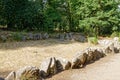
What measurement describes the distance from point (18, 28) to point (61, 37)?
305 cm

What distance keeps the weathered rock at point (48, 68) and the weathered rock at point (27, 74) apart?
17.8 inches

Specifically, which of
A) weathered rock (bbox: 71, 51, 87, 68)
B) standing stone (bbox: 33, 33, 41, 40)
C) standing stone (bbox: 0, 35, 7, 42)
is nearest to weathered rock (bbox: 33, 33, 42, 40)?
standing stone (bbox: 33, 33, 41, 40)

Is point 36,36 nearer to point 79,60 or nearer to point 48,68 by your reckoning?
point 79,60

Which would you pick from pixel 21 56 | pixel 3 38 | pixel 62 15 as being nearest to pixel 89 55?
pixel 21 56

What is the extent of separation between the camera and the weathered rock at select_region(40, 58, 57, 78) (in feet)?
22.5

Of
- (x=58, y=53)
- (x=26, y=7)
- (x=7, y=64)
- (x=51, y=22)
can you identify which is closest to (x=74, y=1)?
(x=51, y=22)

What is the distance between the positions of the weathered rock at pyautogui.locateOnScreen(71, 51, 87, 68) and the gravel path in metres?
0.20

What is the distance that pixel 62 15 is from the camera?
67.7 ft

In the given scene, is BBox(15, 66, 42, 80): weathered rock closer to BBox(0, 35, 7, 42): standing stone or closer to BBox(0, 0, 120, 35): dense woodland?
BBox(0, 35, 7, 42): standing stone

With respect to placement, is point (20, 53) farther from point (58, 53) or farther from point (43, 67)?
point (43, 67)

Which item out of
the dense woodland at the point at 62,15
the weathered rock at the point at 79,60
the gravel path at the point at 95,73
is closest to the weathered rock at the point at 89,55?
the gravel path at the point at 95,73

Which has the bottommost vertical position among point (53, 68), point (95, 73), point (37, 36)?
point (95, 73)

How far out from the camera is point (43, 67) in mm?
6977

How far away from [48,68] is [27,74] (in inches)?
35.9
